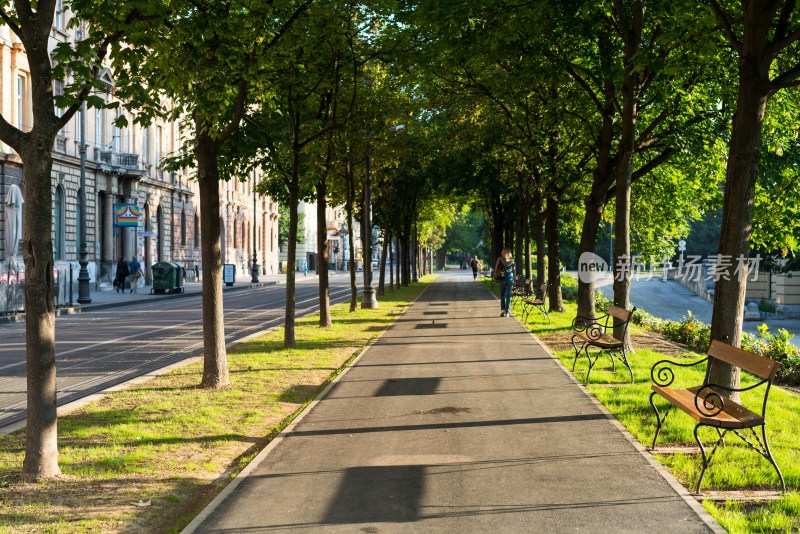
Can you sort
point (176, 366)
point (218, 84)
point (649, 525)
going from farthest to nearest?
point (176, 366) < point (218, 84) < point (649, 525)

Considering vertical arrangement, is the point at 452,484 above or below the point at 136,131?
below

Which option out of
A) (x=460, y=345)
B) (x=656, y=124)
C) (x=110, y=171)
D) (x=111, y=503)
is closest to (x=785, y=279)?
(x=656, y=124)

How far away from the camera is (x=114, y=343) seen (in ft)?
59.6

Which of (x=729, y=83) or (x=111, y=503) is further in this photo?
(x=729, y=83)

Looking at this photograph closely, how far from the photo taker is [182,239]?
60.4m

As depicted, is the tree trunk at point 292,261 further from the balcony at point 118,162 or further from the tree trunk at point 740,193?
the balcony at point 118,162

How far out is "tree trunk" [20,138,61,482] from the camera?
659 centimetres

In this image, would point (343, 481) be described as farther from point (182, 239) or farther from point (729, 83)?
point (182, 239)

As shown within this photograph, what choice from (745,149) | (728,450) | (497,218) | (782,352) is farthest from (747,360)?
(497,218)

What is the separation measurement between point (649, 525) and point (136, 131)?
162ft

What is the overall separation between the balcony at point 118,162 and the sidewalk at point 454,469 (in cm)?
3800

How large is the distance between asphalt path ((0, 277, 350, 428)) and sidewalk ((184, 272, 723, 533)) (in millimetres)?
3882

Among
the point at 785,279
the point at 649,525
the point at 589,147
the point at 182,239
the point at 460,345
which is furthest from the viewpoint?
the point at 182,239

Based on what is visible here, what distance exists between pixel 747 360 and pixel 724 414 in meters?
0.51
